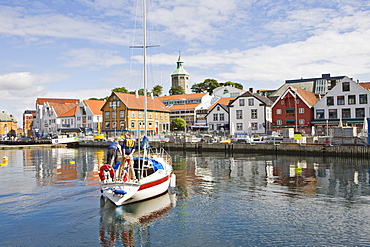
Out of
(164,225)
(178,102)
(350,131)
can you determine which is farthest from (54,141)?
(164,225)

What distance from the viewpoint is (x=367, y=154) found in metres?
37.2

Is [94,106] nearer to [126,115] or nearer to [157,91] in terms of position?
[126,115]

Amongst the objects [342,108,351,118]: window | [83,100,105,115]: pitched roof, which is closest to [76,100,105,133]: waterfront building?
[83,100,105,115]: pitched roof

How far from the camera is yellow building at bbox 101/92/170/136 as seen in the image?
8088cm

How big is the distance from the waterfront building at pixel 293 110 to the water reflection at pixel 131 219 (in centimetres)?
4806

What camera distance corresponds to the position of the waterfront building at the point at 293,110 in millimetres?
62688

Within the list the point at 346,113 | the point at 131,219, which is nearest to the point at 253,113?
the point at 346,113

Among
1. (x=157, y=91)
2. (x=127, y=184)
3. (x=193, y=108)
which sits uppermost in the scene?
(x=157, y=91)

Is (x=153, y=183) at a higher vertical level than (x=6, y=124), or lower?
lower

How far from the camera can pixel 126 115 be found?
80188 millimetres

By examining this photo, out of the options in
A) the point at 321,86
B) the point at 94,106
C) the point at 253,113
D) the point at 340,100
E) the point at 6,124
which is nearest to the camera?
the point at 340,100

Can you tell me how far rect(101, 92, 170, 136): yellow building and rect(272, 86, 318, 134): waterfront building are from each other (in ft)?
95.6

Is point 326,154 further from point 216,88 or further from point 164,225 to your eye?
point 216,88

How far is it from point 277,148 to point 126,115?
44.7m
